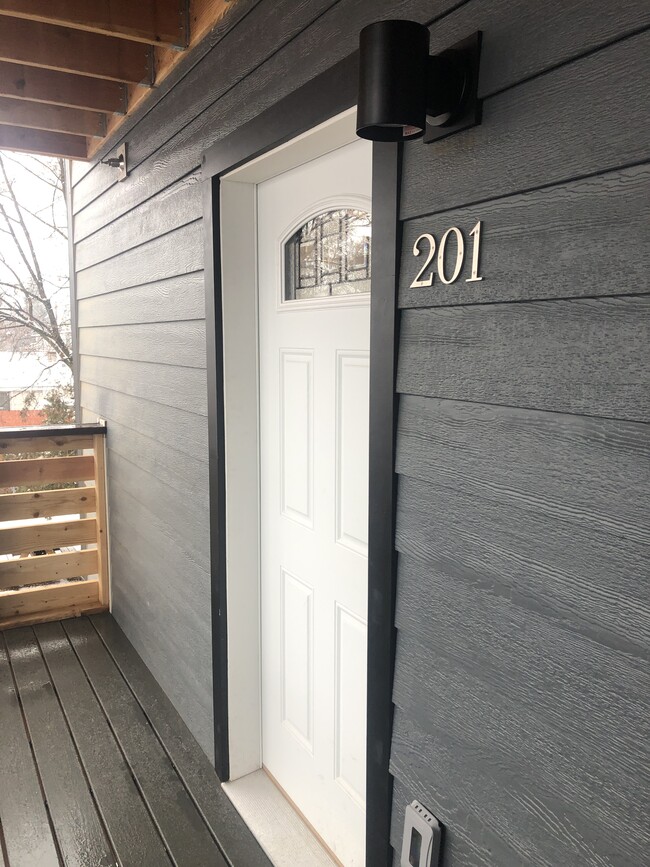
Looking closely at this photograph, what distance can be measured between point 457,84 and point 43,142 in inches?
116

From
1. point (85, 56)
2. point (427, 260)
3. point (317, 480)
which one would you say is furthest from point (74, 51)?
point (427, 260)

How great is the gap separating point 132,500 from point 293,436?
1.52 m

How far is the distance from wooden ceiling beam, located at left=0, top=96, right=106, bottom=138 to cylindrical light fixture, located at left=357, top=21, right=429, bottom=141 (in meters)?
2.49

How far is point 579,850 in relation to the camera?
93cm

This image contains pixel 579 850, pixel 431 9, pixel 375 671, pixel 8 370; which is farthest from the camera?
pixel 8 370

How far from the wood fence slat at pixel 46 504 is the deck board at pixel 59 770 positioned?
2.26ft

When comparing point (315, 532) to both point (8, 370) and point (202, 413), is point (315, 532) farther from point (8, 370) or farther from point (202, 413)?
point (8, 370)

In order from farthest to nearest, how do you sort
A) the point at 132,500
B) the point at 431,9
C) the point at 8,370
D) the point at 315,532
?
the point at 8,370 < the point at 132,500 < the point at 315,532 < the point at 431,9

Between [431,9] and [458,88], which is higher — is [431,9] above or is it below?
above

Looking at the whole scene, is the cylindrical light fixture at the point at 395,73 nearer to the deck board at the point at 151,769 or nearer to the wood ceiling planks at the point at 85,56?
the wood ceiling planks at the point at 85,56

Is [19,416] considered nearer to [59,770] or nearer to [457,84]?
[59,770]

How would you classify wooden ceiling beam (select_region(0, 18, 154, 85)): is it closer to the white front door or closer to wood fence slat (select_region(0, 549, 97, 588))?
the white front door

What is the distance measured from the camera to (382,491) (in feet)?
4.17

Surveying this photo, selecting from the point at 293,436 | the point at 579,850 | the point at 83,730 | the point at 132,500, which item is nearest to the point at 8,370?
the point at 132,500
